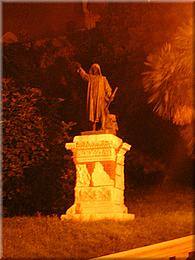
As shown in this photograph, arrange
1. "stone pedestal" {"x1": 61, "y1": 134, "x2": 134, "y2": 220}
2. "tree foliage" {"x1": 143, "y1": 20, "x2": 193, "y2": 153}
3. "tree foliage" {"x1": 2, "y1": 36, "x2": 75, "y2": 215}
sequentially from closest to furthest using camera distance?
"stone pedestal" {"x1": 61, "y1": 134, "x2": 134, "y2": 220} < "tree foliage" {"x1": 143, "y1": 20, "x2": 193, "y2": 153} < "tree foliage" {"x1": 2, "y1": 36, "x2": 75, "y2": 215}

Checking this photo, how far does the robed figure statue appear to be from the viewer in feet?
47.1

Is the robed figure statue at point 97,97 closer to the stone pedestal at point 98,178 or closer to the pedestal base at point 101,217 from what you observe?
the stone pedestal at point 98,178

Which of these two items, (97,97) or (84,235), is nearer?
(84,235)

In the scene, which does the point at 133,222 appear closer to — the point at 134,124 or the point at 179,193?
the point at 179,193

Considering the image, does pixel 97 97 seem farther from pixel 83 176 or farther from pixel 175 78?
pixel 175 78

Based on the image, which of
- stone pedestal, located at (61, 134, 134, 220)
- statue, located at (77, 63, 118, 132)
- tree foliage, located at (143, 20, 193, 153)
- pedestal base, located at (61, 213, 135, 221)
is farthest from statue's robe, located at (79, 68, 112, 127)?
tree foliage, located at (143, 20, 193, 153)

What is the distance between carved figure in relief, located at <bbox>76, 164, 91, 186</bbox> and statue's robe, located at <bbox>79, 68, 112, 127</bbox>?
43.8 inches

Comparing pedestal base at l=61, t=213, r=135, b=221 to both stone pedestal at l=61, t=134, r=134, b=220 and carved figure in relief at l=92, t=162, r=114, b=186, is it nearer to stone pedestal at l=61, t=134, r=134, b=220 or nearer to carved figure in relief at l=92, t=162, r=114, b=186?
stone pedestal at l=61, t=134, r=134, b=220

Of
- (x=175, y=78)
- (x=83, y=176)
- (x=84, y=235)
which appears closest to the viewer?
(x=84, y=235)

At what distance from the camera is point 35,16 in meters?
31.2

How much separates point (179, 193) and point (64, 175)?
158 inches

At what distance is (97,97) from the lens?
47.1 ft

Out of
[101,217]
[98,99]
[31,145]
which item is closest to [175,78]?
[98,99]

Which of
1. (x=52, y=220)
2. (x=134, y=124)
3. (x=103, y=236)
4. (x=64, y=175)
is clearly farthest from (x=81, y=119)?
(x=103, y=236)
